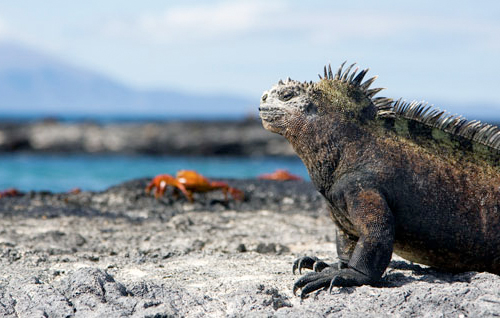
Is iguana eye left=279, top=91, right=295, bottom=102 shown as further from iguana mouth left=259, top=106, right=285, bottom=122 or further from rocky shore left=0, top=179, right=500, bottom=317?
rocky shore left=0, top=179, right=500, bottom=317

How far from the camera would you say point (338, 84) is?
14.1 feet

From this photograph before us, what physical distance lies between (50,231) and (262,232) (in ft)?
8.26

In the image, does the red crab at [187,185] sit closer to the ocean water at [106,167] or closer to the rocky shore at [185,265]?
the rocky shore at [185,265]

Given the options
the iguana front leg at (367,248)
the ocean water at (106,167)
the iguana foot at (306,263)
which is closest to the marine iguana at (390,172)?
the iguana front leg at (367,248)

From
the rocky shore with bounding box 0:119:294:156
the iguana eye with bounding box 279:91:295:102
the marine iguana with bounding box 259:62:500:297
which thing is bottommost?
the marine iguana with bounding box 259:62:500:297

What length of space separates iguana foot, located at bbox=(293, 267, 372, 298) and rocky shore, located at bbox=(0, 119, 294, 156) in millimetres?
37338

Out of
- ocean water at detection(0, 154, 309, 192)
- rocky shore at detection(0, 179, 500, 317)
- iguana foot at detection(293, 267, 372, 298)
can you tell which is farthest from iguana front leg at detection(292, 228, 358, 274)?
ocean water at detection(0, 154, 309, 192)

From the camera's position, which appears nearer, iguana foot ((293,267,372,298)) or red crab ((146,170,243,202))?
iguana foot ((293,267,372,298))

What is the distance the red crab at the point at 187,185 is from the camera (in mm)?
9883

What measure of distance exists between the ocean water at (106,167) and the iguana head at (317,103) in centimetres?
1828

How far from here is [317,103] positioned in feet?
13.7

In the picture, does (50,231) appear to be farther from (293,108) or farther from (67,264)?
(293,108)

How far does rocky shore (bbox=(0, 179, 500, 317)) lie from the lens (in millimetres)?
3662

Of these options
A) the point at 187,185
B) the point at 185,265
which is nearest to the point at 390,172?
the point at 185,265
